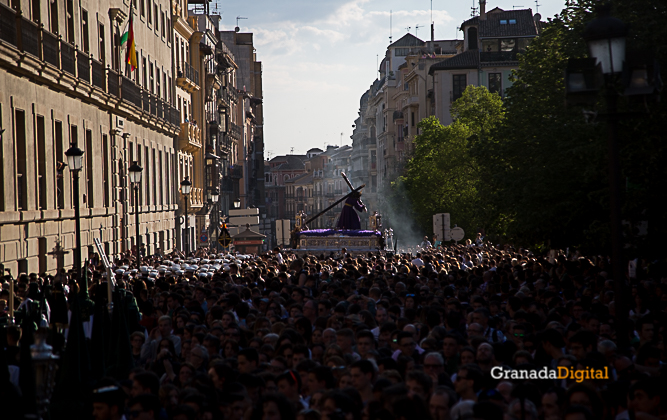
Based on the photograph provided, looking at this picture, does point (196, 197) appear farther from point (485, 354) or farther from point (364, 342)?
point (485, 354)

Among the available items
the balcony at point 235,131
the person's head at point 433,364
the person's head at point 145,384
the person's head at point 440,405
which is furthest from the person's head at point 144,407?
the balcony at point 235,131

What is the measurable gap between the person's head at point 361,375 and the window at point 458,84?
68.8 m

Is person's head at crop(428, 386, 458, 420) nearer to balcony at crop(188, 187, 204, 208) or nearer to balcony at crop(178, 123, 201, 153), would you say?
balcony at crop(178, 123, 201, 153)

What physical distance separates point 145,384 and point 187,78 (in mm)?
47942

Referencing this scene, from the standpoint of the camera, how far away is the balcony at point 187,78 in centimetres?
5276

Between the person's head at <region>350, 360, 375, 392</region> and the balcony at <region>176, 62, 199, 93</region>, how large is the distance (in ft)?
151

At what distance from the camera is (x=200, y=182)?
196 ft

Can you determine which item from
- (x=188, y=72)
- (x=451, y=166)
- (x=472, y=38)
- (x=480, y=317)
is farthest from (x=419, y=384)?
(x=472, y=38)

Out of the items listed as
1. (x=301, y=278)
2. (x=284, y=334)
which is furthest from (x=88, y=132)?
(x=284, y=334)

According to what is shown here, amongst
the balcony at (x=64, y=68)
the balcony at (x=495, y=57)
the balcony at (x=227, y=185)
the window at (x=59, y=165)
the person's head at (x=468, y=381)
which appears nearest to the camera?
the person's head at (x=468, y=381)

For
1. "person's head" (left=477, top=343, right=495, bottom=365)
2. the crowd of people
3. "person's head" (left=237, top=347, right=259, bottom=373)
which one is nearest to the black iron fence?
the crowd of people

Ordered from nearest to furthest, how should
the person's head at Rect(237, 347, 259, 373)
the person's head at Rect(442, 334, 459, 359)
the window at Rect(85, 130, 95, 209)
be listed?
1. the person's head at Rect(237, 347, 259, 373)
2. the person's head at Rect(442, 334, 459, 359)
3. the window at Rect(85, 130, 95, 209)

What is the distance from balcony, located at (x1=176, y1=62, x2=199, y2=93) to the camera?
5276 centimetres

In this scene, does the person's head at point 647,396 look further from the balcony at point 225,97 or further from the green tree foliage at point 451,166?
the balcony at point 225,97
